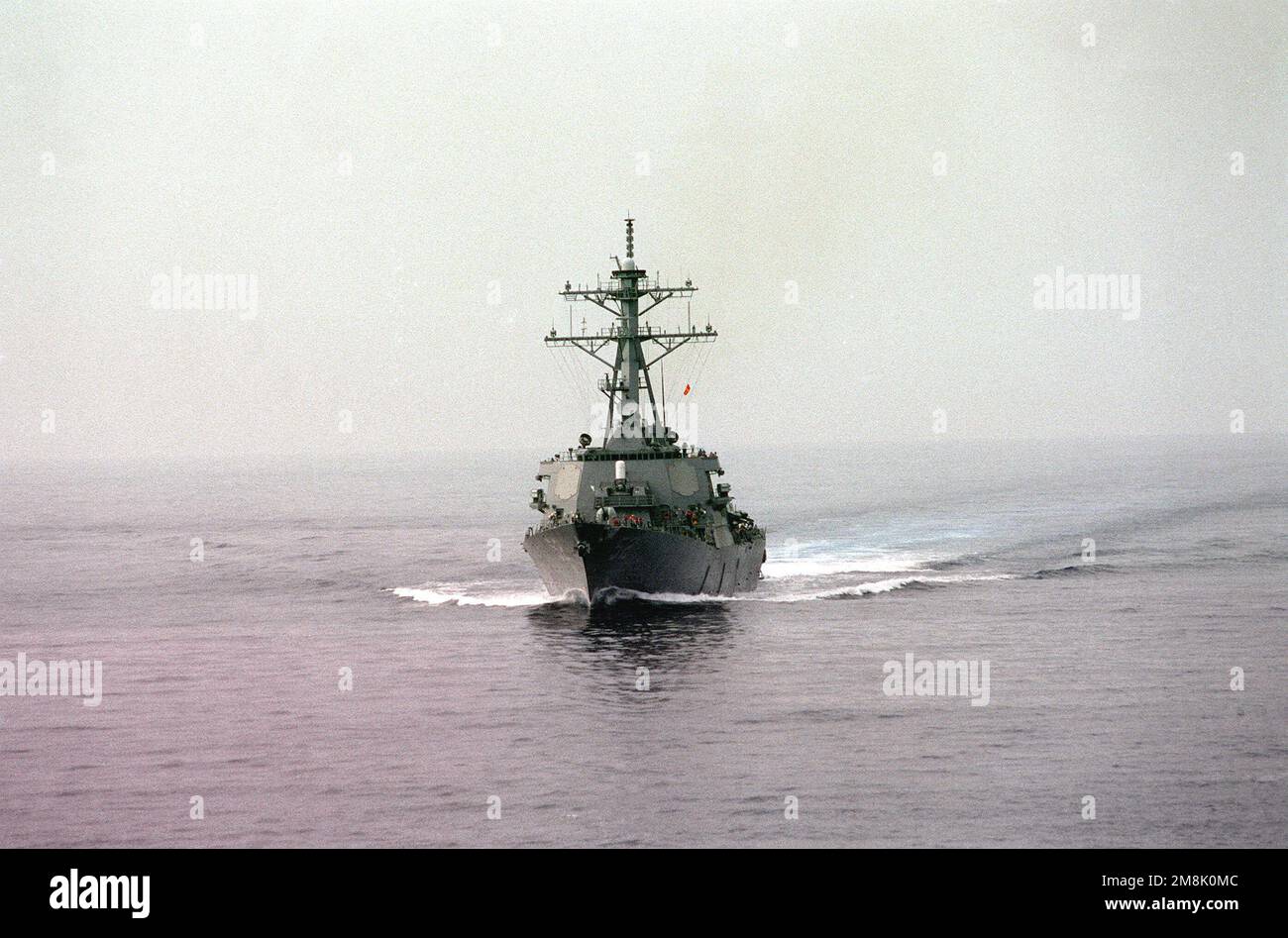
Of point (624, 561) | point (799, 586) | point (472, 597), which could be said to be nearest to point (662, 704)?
point (624, 561)

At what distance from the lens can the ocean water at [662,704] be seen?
28516 millimetres

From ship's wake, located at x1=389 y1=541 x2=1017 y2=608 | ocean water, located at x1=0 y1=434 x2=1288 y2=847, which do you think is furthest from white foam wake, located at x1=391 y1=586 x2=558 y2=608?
ocean water, located at x1=0 y1=434 x2=1288 y2=847

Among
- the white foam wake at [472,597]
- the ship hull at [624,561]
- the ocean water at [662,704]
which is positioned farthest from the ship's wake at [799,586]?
the ship hull at [624,561]

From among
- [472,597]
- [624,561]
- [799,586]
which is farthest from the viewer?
[799,586]

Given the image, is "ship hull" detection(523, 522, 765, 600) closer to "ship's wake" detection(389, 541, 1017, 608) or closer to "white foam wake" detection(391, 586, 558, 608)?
"ship's wake" detection(389, 541, 1017, 608)

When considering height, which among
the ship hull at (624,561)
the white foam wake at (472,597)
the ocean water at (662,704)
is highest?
the ship hull at (624,561)

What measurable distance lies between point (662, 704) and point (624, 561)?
641 inches

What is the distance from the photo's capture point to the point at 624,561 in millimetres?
54812

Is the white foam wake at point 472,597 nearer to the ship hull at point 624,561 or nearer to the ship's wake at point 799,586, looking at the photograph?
the ship's wake at point 799,586

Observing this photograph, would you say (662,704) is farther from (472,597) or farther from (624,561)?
(472,597)

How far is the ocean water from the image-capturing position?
2852 cm

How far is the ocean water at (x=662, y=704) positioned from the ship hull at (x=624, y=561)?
102 cm

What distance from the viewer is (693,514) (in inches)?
2265
